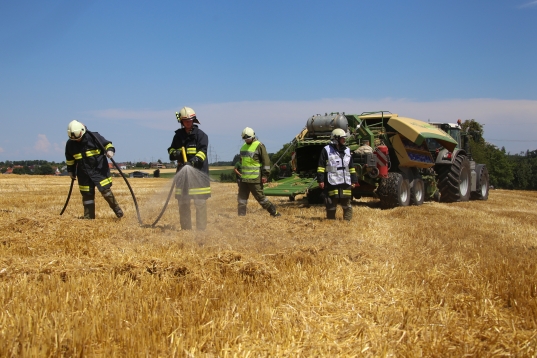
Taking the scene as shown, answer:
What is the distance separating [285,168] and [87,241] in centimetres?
721

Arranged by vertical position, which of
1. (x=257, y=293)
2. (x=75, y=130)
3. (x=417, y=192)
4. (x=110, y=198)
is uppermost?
(x=75, y=130)

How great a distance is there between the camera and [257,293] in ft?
13.1

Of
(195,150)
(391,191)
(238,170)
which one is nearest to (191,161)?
(195,150)

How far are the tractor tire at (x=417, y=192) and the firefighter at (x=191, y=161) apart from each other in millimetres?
7512

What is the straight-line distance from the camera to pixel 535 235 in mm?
8078

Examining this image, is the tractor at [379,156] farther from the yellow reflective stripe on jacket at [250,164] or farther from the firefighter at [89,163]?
the firefighter at [89,163]

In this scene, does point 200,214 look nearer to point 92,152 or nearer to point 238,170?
point 92,152

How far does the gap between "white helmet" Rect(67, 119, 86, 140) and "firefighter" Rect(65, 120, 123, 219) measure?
0.13ft

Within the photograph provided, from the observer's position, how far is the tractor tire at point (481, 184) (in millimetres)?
16844

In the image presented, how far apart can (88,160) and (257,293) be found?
5.39m

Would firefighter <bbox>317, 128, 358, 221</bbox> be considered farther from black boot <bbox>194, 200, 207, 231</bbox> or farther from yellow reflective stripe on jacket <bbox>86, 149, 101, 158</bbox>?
yellow reflective stripe on jacket <bbox>86, 149, 101, 158</bbox>

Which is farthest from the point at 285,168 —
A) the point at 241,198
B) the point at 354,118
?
the point at 241,198

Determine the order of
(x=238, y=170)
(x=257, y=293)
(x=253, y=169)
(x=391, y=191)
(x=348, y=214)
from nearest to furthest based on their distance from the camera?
(x=257, y=293) < (x=348, y=214) < (x=253, y=169) < (x=238, y=170) < (x=391, y=191)

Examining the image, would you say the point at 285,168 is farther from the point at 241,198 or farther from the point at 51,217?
the point at 51,217
